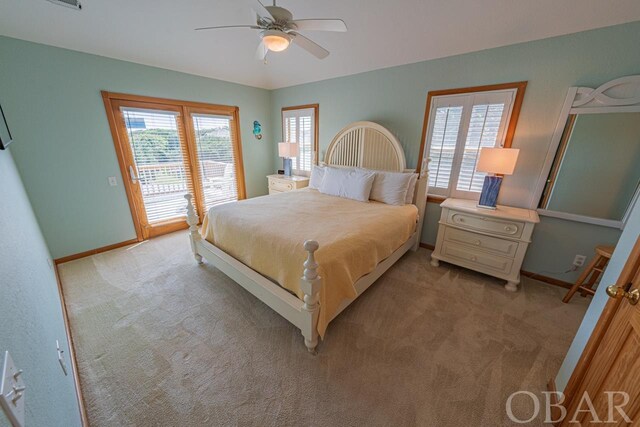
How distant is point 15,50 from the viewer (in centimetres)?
224

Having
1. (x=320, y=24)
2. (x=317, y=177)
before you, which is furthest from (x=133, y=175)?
(x=320, y=24)

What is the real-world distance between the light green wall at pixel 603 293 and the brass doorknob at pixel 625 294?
24 centimetres

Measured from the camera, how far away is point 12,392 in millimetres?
559

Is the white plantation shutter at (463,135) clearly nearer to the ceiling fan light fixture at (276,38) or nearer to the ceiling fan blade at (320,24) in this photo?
the ceiling fan blade at (320,24)

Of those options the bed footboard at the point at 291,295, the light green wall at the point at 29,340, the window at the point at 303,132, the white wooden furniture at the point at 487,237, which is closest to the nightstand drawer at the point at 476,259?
the white wooden furniture at the point at 487,237

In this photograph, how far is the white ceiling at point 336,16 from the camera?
1.98 meters

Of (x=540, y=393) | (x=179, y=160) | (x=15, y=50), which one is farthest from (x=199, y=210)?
(x=540, y=393)

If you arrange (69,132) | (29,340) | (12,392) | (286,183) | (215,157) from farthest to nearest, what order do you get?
(286,183), (215,157), (69,132), (29,340), (12,392)

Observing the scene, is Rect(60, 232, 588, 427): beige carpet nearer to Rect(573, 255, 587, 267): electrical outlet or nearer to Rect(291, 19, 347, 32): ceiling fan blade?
Rect(573, 255, 587, 267): electrical outlet

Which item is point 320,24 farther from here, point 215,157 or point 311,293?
point 215,157

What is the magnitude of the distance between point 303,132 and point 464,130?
2.63 metres

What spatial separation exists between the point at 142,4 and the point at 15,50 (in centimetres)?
133

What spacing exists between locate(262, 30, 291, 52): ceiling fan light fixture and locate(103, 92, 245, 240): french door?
2351 mm

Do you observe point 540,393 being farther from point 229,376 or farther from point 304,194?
point 304,194
